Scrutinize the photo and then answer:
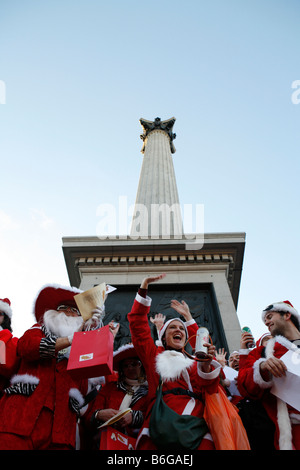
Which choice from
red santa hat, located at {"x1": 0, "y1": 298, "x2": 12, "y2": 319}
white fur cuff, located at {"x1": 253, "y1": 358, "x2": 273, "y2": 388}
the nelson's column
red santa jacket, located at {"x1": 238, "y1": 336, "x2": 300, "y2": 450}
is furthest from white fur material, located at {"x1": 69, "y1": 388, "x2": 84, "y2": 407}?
the nelson's column

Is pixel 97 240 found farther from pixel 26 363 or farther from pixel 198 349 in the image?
pixel 198 349

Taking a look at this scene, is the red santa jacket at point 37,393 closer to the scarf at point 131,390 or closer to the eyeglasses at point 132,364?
the scarf at point 131,390

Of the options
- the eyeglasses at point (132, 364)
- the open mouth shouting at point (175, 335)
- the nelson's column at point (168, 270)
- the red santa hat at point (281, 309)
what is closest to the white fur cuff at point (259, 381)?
the open mouth shouting at point (175, 335)

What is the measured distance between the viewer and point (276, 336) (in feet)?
13.6

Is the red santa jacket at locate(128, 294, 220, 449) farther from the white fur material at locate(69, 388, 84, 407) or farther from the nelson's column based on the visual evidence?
the nelson's column

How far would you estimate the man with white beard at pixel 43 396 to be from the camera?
10.7 ft

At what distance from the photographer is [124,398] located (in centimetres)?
400

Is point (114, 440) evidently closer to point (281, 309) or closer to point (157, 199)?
point (281, 309)

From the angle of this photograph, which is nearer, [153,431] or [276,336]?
[153,431]

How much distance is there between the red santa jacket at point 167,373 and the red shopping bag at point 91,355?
2.05ft

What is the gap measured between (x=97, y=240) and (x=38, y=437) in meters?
5.66

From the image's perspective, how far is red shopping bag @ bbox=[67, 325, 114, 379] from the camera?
3.33 meters
